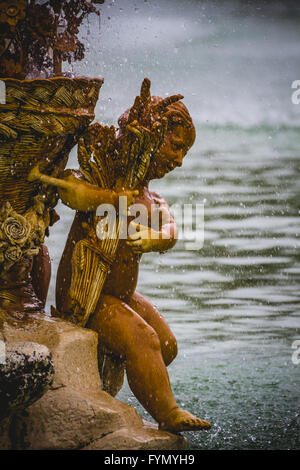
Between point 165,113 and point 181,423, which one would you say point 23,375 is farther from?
point 165,113

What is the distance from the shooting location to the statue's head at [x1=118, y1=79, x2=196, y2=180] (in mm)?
2750

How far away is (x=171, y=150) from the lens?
9.27ft

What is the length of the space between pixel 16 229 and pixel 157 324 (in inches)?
26.0

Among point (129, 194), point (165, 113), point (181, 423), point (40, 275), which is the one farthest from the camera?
point (40, 275)

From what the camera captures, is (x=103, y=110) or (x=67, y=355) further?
(x=103, y=110)

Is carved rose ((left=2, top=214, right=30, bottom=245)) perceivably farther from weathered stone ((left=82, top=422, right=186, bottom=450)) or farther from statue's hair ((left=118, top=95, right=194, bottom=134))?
weathered stone ((left=82, top=422, right=186, bottom=450))

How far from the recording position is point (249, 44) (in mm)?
7172

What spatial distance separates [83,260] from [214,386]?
1994mm

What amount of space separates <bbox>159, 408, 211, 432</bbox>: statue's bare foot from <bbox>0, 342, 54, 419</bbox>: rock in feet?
1.64

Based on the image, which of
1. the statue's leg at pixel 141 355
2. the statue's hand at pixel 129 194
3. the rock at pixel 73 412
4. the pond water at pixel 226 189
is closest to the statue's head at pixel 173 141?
the statue's hand at pixel 129 194

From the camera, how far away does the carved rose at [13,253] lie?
8.60ft

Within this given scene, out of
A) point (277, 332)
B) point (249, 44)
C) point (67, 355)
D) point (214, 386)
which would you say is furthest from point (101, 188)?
point (249, 44)

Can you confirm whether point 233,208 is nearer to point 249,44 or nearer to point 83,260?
point 249,44

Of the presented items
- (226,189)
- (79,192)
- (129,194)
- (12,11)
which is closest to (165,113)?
(129,194)
